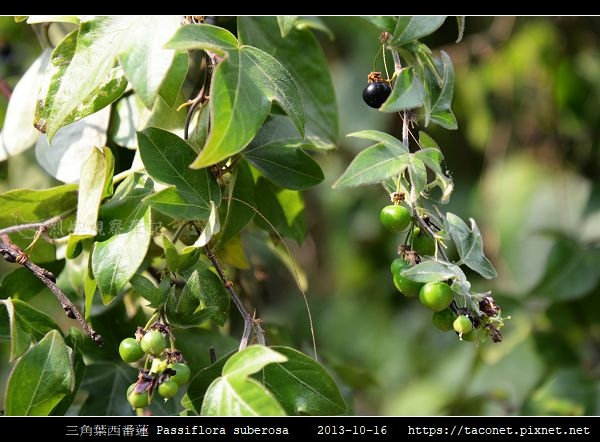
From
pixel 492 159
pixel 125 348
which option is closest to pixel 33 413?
pixel 125 348

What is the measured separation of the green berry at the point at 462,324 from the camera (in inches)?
22.6

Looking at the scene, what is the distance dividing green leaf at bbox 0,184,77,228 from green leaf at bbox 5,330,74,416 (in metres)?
0.11

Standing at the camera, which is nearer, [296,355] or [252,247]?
[296,355]

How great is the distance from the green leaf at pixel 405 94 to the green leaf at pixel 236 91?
A: 74 mm

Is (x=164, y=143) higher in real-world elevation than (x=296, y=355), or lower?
higher

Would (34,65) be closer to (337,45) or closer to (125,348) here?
(125,348)

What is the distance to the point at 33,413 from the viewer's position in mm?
622

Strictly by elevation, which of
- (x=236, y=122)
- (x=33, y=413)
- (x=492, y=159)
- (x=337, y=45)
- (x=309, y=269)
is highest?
(x=236, y=122)

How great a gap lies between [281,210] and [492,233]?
104cm

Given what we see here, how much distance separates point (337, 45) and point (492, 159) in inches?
17.9

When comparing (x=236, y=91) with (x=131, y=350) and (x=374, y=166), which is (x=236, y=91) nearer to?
(x=374, y=166)

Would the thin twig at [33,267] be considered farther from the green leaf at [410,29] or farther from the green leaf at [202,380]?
the green leaf at [410,29]

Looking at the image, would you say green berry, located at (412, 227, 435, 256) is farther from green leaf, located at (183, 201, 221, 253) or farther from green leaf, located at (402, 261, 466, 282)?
green leaf, located at (183, 201, 221, 253)
